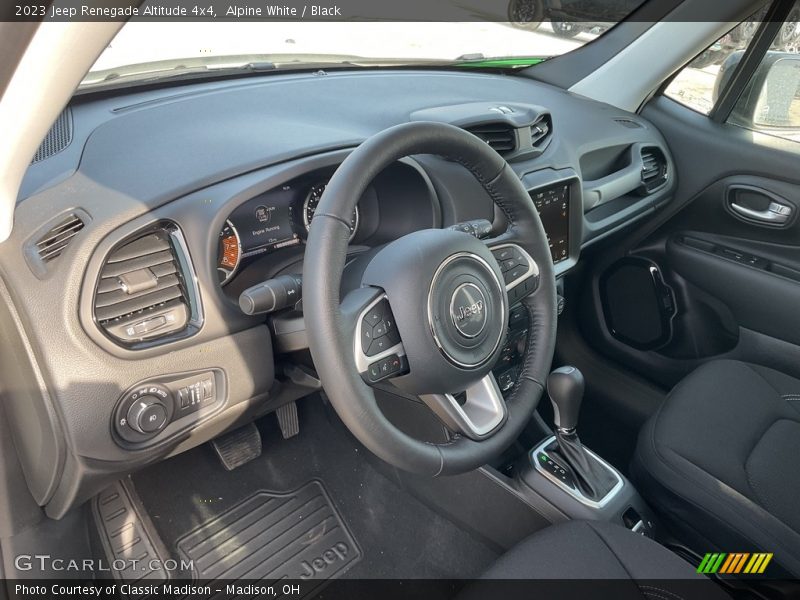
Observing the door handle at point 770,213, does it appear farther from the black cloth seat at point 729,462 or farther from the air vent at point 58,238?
the air vent at point 58,238

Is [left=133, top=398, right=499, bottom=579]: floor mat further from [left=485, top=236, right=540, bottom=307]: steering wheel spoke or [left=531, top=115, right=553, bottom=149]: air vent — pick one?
[left=531, top=115, right=553, bottom=149]: air vent

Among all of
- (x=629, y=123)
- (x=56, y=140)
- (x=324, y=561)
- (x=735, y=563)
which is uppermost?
(x=56, y=140)

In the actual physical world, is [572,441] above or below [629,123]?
below

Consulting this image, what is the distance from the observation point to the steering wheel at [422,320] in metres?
1.10

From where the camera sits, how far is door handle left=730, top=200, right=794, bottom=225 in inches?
90.0

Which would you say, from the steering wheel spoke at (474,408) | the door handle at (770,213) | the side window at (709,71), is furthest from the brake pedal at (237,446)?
the side window at (709,71)

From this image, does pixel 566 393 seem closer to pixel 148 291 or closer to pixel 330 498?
pixel 330 498

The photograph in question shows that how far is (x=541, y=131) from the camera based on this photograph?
83.4 inches

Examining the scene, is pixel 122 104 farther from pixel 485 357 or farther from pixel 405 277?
pixel 485 357

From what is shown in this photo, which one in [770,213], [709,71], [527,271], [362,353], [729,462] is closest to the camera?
[362,353]

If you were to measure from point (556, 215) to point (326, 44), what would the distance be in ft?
2.84

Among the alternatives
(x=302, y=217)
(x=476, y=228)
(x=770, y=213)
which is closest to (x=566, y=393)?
(x=476, y=228)

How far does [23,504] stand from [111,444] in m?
0.40

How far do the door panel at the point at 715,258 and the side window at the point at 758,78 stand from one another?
65mm
